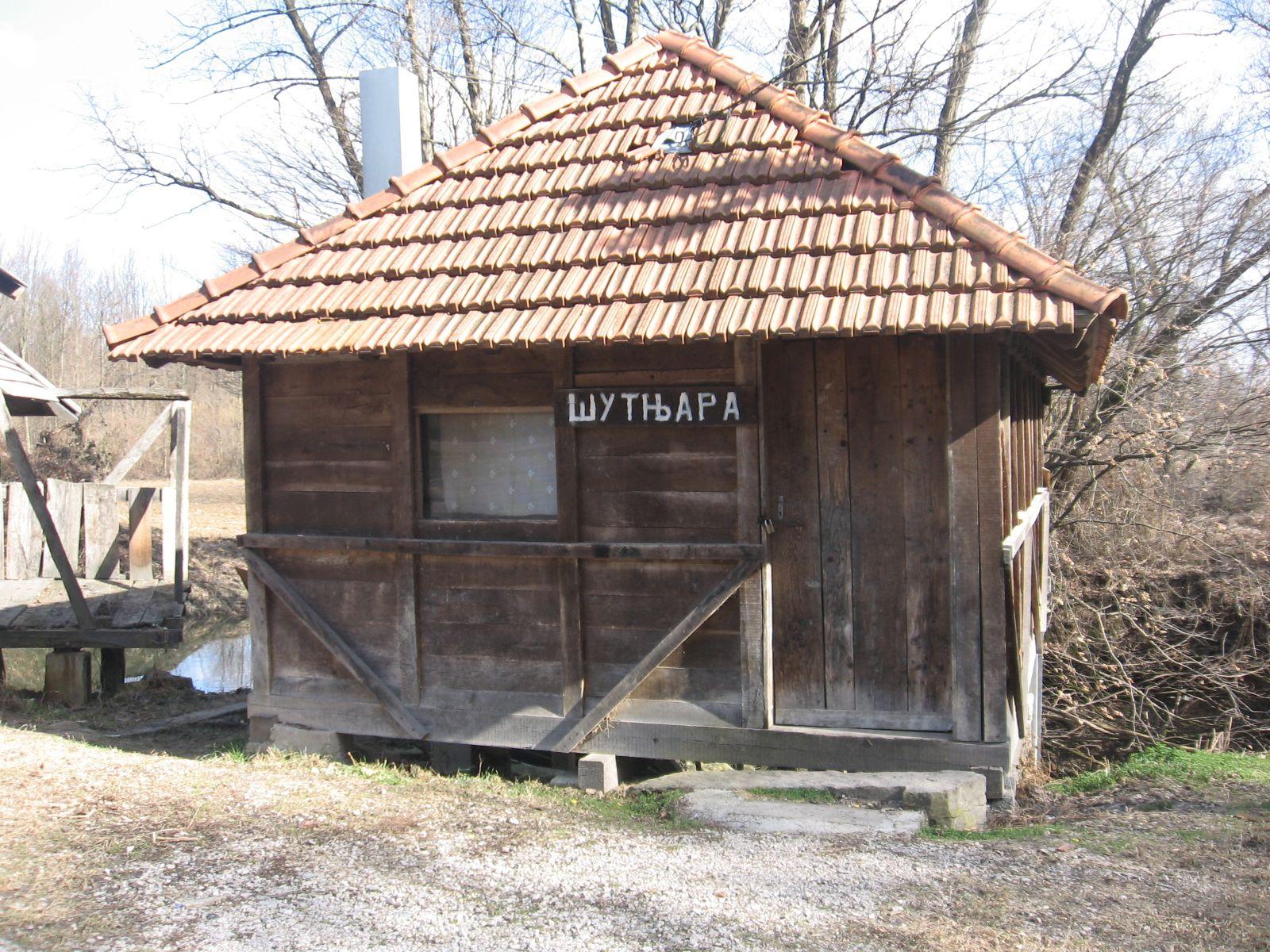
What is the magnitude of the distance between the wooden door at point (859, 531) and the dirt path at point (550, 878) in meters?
1.08

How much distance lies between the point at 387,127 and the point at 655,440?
434 centimetres

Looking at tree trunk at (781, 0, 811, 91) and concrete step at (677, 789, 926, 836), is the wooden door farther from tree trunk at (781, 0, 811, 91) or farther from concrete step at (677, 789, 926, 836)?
tree trunk at (781, 0, 811, 91)

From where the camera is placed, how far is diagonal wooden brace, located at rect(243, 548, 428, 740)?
6992 mm

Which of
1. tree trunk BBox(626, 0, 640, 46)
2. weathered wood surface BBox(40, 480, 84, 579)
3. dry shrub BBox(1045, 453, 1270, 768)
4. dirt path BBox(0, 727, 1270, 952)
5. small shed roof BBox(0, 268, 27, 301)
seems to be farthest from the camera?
tree trunk BBox(626, 0, 640, 46)

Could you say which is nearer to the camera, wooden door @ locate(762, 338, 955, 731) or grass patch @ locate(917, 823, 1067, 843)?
grass patch @ locate(917, 823, 1067, 843)

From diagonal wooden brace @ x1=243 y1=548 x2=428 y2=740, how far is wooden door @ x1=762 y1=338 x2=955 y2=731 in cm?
239

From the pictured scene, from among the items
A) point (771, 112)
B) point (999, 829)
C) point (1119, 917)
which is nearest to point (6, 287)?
point (771, 112)

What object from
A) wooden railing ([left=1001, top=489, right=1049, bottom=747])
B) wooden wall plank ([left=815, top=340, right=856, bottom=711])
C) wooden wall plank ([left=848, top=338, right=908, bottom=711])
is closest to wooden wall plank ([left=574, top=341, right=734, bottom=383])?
wooden wall plank ([left=815, top=340, right=856, bottom=711])

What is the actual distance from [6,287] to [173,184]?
24.6ft

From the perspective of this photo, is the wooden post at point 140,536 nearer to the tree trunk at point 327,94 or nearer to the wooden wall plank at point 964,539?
the tree trunk at point 327,94

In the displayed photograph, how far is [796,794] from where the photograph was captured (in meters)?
5.86

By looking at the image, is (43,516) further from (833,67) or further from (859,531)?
(833,67)

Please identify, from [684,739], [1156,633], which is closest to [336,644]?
[684,739]

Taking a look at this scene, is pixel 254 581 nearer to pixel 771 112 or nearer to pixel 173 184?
pixel 771 112
